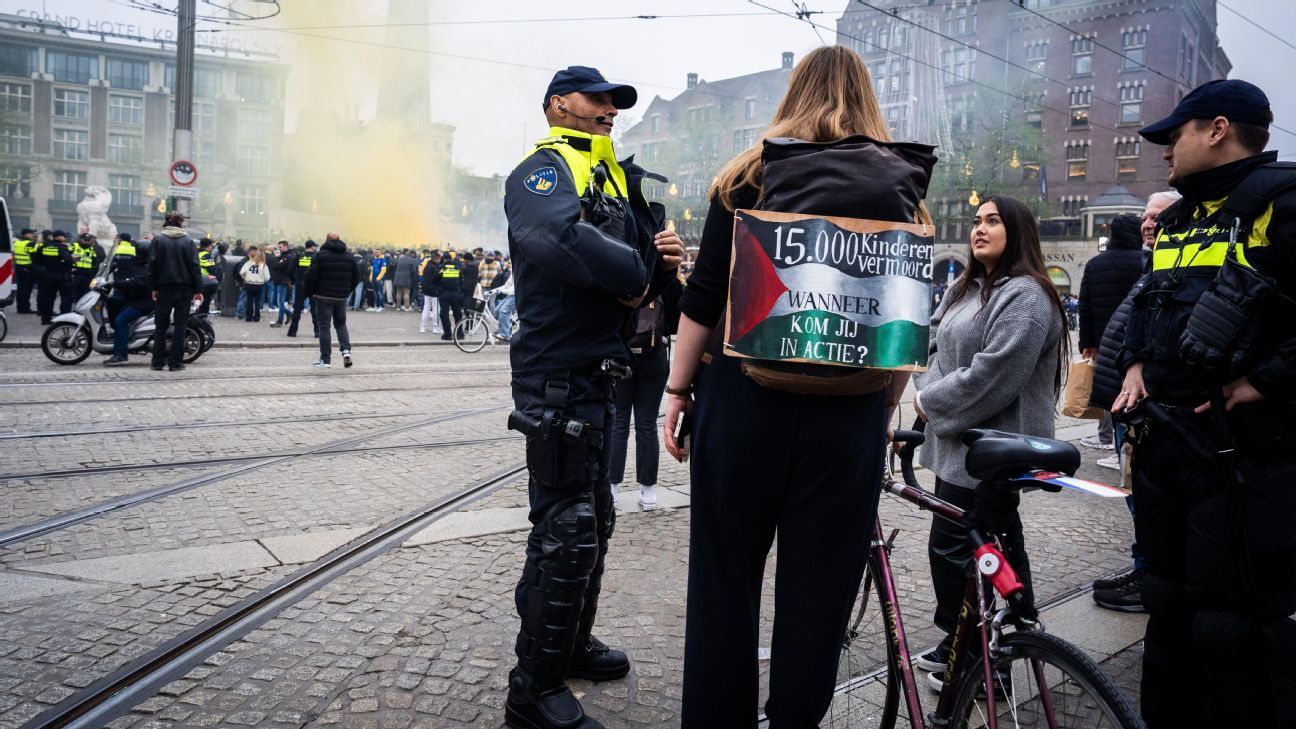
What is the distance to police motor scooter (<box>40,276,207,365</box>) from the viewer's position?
38.2 ft

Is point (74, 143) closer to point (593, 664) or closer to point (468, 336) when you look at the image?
point (468, 336)

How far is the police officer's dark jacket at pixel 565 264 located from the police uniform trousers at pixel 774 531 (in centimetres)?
63

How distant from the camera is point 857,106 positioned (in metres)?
2.20

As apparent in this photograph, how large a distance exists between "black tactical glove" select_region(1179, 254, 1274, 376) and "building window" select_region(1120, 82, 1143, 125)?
57.3 m

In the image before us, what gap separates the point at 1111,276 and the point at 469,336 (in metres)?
12.2

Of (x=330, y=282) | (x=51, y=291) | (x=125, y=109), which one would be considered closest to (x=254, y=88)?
(x=125, y=109)

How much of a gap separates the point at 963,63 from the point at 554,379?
61871 mm

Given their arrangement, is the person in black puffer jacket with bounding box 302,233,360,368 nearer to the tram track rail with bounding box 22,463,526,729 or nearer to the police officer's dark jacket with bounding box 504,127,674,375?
the tram track rail with bounding box 22,463,526,729

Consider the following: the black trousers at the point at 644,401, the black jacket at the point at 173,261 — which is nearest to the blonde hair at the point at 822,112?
the black trousers at the point at 644,401

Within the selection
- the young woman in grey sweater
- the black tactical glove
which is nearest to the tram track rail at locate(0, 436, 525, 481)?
the young woman in grey sweater

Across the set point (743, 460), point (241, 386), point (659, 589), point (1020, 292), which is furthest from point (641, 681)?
point (241, 386)

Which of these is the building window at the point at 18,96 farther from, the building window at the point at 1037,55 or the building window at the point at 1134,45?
the building window at the point at 1134,45

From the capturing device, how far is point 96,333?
12078 mm

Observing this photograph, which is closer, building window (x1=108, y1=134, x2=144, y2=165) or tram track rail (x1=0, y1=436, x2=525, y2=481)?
tram track rail (x1=0, y1=436, x2=525, y2=481)
